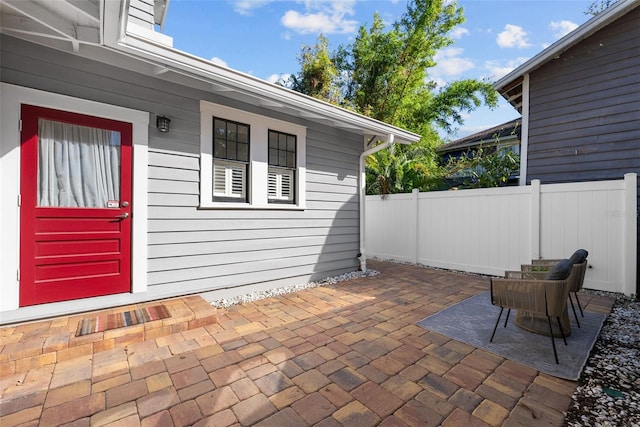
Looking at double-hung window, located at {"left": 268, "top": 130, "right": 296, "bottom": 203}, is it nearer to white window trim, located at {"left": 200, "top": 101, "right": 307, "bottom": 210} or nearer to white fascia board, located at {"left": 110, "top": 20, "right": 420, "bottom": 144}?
white window trim, located at {"left": 200, "top": 101, "right": 307, "bottom": 210}

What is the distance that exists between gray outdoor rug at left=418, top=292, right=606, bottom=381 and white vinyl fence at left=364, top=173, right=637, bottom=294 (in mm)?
1536

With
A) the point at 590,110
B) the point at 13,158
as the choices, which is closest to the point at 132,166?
the point at 13,158

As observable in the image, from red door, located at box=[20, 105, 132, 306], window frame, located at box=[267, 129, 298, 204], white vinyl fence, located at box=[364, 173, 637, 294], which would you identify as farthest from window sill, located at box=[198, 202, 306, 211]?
white vinyl fence, located at box=[364, 173, 637, 294]

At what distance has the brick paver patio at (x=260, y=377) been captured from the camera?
1750 millimetres

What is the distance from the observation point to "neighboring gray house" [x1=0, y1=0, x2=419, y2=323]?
2607 millimetres

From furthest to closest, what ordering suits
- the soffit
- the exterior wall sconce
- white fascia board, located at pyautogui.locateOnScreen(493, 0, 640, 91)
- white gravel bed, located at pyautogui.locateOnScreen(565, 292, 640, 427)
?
1. white fascia board, located at pyautogui.locateOnScreen(493, 0, 640, 91)
2. the exterior wall sconce
3. the soffit
4. white gravel bed, located at pyautogui.locateOnScreen(565, 292, 640, 427)

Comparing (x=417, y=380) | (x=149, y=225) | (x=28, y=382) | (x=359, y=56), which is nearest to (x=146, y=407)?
(x=28, y=382)

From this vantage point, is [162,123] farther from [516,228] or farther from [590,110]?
[590,110]

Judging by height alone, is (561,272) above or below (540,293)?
above

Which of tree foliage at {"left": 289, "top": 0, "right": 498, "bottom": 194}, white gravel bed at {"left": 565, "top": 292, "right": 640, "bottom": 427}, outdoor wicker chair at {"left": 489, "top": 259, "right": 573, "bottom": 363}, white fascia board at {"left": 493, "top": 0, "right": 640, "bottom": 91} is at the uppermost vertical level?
tree foliage at {"left": 289, "top": 0, "right": 498, "bottom": 194}

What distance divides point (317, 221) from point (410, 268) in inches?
99.8

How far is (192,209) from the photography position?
11.9 feet

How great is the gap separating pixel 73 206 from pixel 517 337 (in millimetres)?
4697

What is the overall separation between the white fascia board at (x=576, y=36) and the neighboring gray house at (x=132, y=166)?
4.16m
